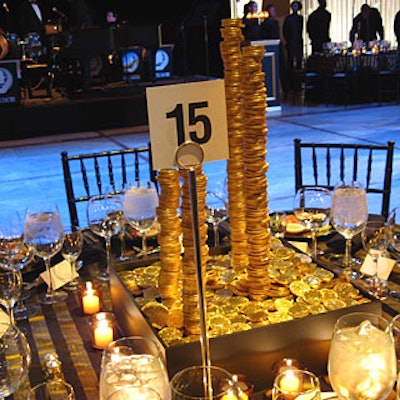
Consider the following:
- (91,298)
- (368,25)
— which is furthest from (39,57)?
(91,298)

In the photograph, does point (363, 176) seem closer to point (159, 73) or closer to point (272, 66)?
point (272, 66)

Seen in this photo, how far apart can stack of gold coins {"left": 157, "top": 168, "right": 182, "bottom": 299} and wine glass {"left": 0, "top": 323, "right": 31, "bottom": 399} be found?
0.51m

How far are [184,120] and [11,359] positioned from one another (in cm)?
53

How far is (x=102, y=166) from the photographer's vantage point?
6.69 m

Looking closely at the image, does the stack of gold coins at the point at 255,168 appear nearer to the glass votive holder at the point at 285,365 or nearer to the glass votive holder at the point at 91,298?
the glass votive holder at the point at 285,365

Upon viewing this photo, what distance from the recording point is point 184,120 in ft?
4.18

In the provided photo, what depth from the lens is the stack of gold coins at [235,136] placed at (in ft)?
5.13

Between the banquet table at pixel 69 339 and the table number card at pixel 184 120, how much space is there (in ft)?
1.56

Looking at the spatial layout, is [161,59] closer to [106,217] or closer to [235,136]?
[106,217]

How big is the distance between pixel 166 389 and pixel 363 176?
497 cm

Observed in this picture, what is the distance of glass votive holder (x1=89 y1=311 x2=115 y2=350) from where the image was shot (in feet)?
5.00

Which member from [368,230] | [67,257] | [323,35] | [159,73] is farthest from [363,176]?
[323,35]

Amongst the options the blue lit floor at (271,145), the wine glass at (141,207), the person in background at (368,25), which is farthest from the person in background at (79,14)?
the wine glass at (141,207)

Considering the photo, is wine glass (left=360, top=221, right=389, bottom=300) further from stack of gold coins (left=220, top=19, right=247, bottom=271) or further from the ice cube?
the ice cube
